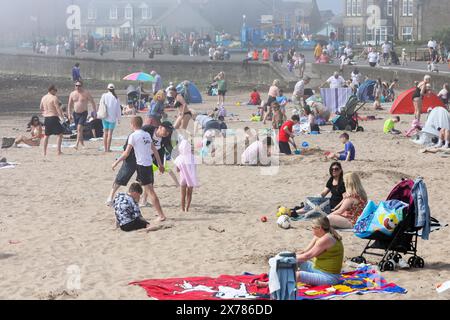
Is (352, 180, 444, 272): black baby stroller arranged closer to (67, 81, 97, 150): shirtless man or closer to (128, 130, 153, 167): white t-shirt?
(128, 130, 153, 167): white t-shirt

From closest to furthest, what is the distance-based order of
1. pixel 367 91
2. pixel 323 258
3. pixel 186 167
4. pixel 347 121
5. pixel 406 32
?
1. pixel 323 258
2. pixel 186 167
3. pixel 347 121
4. pixel 367 91
5. pixel 406 32

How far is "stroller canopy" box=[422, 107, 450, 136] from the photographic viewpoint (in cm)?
1930

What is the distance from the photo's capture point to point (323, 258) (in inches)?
373

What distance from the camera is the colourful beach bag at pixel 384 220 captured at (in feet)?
32.9

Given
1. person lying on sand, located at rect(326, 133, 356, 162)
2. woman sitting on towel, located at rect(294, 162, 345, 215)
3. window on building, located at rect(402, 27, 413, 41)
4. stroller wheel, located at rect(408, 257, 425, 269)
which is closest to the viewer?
stroller wheel, located at rect(408, 257, 425, 269)

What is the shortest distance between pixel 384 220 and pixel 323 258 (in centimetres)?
96

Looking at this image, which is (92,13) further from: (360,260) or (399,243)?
(399,243)

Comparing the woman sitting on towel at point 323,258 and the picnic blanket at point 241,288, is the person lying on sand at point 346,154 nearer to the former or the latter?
the picnic blanket at point 241,288

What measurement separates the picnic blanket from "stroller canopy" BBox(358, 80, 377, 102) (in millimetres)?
22470


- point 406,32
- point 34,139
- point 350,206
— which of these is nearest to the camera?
point 350,206

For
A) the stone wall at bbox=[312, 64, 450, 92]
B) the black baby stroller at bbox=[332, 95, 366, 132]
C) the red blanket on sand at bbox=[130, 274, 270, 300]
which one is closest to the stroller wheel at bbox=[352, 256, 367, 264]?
the red blanket on sand at bbox=[130, 274, 270, 300]

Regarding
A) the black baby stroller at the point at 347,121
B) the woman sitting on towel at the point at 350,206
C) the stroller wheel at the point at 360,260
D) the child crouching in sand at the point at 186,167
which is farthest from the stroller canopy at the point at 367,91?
the stroller wheel at the point at 360,260

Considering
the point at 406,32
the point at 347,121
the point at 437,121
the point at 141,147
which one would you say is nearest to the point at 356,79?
the point at 347,121
